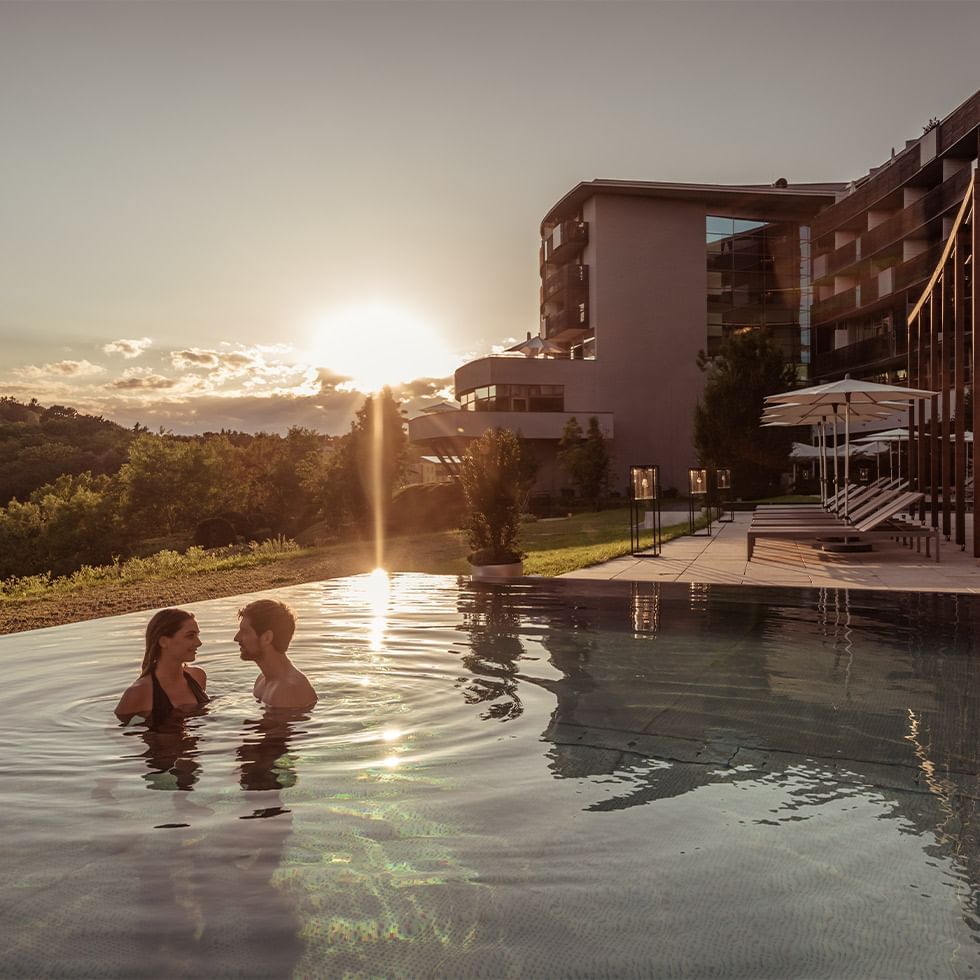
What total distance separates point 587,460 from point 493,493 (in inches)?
1183

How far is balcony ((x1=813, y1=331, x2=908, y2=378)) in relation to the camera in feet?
147

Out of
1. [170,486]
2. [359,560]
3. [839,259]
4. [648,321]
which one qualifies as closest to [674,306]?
[648,321]

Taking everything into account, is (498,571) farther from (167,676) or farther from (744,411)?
(744,411)

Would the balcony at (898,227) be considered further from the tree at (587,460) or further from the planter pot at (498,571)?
the planter pot at (498,571)

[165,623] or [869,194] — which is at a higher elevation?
[869,194]

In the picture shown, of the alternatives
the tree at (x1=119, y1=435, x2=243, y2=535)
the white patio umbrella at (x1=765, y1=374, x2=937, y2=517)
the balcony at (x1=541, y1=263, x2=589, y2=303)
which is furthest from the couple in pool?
the tree at (x1=119, y1=435, x2=243, y2=535)

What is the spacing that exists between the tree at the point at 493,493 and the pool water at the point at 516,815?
Answer: 5.50m

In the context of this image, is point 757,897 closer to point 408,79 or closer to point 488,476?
point 488,476

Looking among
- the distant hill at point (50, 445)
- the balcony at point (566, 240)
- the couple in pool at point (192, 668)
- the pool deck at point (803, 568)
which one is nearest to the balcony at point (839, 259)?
the balcony at point (566, 240)

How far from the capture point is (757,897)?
3188 mm

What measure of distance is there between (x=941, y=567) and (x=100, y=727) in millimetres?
12373

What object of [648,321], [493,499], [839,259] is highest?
[839,259]

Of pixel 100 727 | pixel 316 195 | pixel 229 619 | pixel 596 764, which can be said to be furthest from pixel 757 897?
pixel 316 195

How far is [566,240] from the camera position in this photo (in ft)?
169
